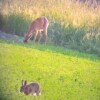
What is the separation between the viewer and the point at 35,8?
4.47 metres

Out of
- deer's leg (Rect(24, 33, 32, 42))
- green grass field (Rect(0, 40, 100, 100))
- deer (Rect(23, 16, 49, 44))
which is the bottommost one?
green grass field (Rect(0, 40, 100, 100))

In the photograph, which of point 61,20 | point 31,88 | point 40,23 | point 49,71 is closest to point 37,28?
point 40,23

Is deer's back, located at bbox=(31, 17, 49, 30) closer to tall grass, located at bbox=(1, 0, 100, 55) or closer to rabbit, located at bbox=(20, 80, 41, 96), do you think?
tall grass, located at bbox=(1, 0, 100, 55)

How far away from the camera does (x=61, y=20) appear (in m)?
4.39

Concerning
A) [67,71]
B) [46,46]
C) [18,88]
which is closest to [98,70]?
[67,71]

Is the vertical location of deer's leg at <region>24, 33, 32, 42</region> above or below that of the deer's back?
below

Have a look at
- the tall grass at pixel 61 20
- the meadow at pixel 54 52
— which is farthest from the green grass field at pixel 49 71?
the tall grass at pixel 61 20

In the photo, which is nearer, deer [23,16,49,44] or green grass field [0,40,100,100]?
green grass field [0,40,100,100]

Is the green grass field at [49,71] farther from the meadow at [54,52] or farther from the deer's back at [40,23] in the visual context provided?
the deer's back at [40,23]

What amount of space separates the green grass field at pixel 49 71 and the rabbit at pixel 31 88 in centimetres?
4

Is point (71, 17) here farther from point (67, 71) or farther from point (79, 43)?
point (67, 71)

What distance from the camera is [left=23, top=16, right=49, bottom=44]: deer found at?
4426 millimetres

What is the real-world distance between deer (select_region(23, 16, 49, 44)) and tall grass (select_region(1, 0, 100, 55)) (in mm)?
44

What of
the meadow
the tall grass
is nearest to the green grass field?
the meadow
